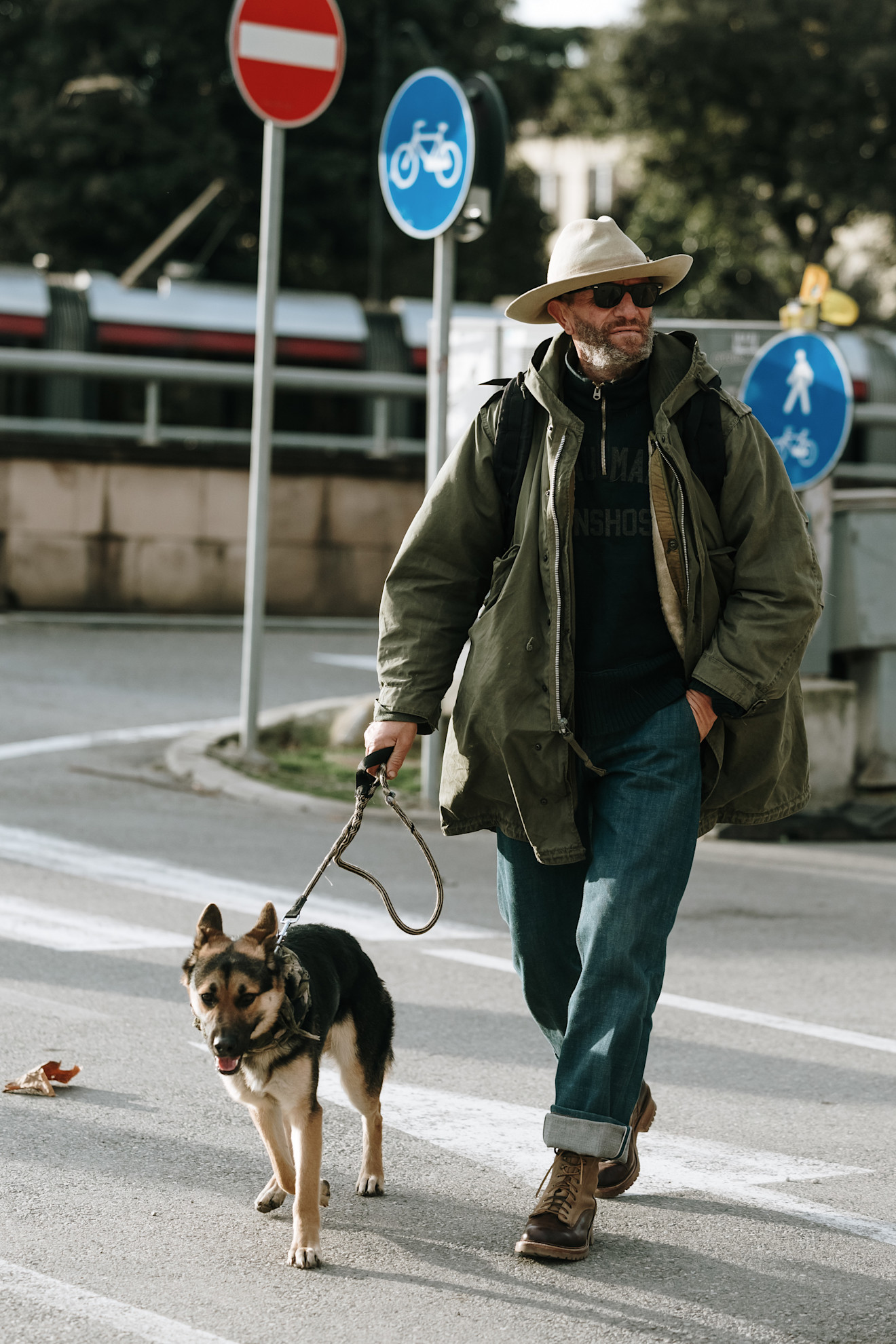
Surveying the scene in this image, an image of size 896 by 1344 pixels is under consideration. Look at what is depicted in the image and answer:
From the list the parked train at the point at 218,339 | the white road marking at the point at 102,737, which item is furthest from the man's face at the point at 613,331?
the parked train at the point at 218,339

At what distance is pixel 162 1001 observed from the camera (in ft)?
18.7

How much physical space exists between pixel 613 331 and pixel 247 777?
6.30 meters

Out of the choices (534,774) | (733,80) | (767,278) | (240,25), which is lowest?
(534,774)

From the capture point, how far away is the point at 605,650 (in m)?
3.90

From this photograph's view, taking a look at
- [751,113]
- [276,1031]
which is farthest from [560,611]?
[751,113]

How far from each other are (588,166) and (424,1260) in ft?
247

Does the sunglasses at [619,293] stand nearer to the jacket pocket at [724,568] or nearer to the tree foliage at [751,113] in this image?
the jacket pocket at [724,568]

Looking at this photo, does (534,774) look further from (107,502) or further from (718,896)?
(107,502)

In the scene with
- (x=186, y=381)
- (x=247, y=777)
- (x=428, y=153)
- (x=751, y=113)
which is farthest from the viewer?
(x=751, y=113)

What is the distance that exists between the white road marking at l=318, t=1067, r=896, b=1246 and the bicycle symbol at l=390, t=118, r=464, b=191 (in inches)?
218

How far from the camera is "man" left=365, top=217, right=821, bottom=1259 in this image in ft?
12.5

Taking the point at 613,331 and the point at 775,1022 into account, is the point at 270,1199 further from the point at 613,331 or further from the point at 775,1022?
the point at 775,1022

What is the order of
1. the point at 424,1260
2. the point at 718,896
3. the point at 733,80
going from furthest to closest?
the point at 733,80, the point at 718,896, the point at 424,1260

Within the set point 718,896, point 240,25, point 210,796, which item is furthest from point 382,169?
point 718,896
